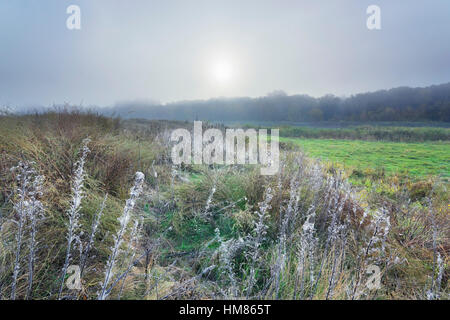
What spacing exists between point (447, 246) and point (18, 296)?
16.2 ft

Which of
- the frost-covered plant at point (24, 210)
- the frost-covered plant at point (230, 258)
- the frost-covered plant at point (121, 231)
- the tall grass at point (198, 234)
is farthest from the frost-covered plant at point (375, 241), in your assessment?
the frost-covered plant at point (24, 210)

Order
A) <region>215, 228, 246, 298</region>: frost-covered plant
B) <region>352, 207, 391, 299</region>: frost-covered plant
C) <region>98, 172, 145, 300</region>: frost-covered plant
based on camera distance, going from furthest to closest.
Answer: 1. <region>215, 228, 246, 298</region>: frost-covered plant
2. <region>352, 207, 391, 299</region>: frost-covered plant
3. <region>98, 172, 145, 300</region>: frost-covered plant

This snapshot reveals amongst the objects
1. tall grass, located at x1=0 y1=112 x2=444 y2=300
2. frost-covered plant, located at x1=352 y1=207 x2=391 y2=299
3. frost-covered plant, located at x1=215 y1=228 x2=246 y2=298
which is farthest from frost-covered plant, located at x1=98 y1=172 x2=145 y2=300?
frost-covered plant, located at x1=352 y1=207 x2=391 y2=299

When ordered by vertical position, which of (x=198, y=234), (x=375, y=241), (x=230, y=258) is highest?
(x=375, y=241)

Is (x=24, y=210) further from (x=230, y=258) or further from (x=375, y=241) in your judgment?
(x=375, y=241)

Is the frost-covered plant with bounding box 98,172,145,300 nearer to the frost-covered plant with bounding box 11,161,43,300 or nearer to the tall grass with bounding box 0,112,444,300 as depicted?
the tall grass with bounding box 0,112,444,300

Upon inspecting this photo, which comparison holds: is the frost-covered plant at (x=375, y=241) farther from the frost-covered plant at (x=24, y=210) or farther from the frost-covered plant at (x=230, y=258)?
the frost-covered plant at (x=24, y=210)

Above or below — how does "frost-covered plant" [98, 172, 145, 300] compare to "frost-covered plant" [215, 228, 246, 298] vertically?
above

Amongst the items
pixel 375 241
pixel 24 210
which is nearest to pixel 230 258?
pixel 375 241

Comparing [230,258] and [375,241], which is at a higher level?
[375,241]

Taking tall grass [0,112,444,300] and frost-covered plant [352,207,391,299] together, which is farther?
tall grass [0,112,444,300]

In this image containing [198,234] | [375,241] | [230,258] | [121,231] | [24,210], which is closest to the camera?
[121,231]
